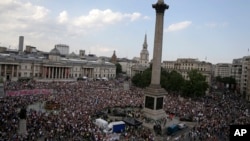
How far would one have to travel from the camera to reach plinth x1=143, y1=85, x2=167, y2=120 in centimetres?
3841

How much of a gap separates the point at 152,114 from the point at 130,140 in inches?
409

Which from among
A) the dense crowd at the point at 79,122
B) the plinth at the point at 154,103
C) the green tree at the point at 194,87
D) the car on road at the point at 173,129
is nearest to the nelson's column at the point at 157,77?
the plinth at the point at 154,103

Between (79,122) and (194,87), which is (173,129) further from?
(194,87)

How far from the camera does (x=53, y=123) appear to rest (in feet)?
97.5

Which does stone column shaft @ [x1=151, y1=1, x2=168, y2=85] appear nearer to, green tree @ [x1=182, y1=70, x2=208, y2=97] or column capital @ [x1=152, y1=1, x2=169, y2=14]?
column capital @ [x1=152, y1=1, x2=169, y2=14]

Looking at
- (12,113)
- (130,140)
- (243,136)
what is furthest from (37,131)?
A: (243,136)

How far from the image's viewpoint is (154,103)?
127 feet

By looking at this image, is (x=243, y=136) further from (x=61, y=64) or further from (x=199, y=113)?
(x=61, y=64)

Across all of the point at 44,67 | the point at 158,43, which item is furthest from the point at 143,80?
the point at 158,43

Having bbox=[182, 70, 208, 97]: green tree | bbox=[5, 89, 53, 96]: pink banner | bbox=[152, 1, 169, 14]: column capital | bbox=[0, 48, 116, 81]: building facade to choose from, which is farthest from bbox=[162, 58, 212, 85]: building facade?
bbox=[152, 1, 169, 14]: column capital

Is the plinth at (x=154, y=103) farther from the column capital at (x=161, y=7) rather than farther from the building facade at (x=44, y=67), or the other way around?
the building facade at (x=44, y=67)

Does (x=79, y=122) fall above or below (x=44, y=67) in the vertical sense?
below

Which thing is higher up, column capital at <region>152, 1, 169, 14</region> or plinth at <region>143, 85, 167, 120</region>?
column capital at <region>152, 1, 169, 14</region>

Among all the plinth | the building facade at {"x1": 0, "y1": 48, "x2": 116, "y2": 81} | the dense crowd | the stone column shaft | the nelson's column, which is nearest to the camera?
the dense crowd
